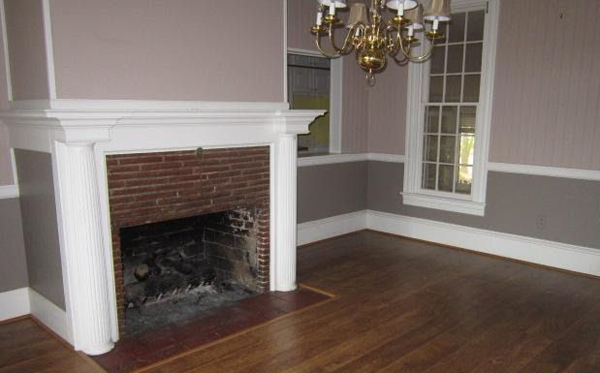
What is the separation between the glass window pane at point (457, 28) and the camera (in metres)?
5.33

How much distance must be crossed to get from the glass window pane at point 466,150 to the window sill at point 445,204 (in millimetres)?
452

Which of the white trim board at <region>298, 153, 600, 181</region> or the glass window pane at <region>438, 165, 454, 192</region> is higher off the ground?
the white trim board at <region>298, 153, 600, 181</region>

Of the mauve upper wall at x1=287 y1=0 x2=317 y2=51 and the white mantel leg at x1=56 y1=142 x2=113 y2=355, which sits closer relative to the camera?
the white mantel leg at x1=56 y1=142 x2=113 y2=355

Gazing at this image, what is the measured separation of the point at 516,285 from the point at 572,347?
1.19 meters

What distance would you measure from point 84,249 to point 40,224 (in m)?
0.55

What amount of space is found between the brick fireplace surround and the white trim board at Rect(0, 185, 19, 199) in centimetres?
93

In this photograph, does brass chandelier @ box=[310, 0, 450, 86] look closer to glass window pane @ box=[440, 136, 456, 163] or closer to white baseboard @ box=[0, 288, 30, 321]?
glass window pane @ box=[440, 136, 456, 163]

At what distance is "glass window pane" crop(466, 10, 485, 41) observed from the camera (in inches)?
204

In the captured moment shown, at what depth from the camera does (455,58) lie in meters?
5.43

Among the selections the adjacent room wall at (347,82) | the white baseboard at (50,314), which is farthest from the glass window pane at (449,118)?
the white baseboard at (50,314)

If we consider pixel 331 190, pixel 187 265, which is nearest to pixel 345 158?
pixel 331 190

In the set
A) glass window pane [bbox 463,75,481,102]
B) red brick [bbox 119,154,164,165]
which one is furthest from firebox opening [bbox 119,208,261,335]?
glass window pane [bbox 463,75,481,102]

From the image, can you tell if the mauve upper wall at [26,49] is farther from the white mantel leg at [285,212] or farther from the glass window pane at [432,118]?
the glass window pane at [432,118]

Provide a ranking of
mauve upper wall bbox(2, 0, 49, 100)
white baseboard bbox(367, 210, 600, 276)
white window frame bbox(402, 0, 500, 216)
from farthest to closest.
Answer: white window frame bbox(402, 0, 500, 216) < white baseboard bbox(367, 210, 600, 276) < mauve upper wall bbox(2, 0, 49, 100)
